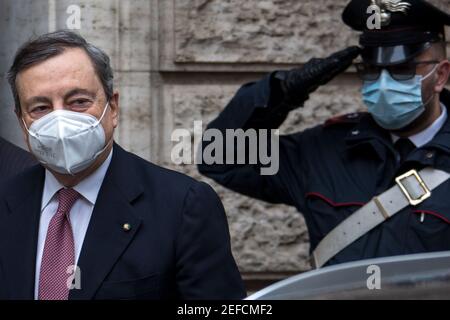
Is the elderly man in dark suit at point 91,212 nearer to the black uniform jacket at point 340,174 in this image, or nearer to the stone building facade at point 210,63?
the black uniform jacket at point 340,174

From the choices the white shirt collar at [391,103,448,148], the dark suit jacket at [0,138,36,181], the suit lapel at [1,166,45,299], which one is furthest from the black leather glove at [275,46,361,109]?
the suit lapel at [1,166,45,299]

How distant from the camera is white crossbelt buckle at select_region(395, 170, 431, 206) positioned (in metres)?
3.37

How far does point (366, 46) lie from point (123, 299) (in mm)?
1299

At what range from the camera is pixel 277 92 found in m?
3.71

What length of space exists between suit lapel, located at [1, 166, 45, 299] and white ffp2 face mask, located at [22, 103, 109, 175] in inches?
3.9

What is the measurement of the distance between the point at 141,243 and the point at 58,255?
19cm

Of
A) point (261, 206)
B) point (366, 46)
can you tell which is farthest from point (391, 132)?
point (261, 206)

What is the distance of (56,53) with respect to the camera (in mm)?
2760

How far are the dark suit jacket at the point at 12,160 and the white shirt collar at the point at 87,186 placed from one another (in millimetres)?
529

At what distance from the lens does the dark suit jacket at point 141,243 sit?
2652 millimetres

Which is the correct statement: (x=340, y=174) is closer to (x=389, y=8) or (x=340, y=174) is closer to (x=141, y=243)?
(x=389, y=8)

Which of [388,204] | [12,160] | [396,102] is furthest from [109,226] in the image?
[396,102]

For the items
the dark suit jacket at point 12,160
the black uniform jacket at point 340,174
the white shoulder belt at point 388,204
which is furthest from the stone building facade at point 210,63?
the white shoulder belt at point 388,204

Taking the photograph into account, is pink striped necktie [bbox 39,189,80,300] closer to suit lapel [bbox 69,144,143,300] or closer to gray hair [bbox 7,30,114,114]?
suit lapel [bbox 69,144,143,300]
